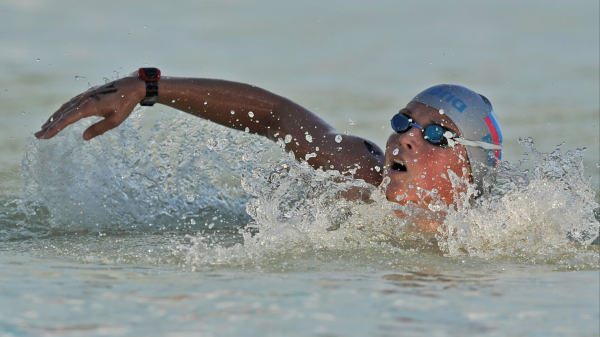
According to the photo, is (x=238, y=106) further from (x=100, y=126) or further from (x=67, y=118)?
(x=67, y=118)

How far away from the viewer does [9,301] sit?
180 cm

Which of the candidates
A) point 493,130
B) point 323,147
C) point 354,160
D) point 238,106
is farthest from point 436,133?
point 238,106

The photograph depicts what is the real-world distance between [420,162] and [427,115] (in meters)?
0.21

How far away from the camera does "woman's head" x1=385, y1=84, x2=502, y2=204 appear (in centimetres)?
307

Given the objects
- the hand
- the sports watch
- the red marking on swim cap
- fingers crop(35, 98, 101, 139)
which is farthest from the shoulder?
fingers crop(35, 98, 101, 139)

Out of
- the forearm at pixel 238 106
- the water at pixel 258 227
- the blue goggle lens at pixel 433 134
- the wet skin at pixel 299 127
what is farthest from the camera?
the forearm at pixel 238 106

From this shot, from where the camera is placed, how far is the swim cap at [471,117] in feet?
10.2

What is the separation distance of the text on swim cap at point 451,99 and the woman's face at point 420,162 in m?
0.07

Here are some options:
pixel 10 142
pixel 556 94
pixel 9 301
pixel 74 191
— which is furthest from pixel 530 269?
pixel 556 94

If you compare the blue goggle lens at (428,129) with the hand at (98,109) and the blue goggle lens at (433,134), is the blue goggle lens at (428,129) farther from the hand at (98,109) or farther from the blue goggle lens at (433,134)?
the hand at (98,109)

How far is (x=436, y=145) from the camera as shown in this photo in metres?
3.08

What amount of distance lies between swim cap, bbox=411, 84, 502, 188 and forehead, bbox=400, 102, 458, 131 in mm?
16

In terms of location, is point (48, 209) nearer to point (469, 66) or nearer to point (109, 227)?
point (109, 227)

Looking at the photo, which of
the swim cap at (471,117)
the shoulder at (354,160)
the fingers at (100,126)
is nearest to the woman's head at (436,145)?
the swim cap at (471,117)
